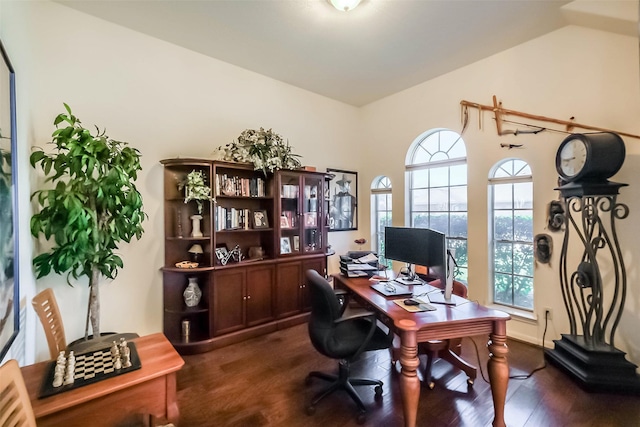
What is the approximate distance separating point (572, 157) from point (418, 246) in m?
1.55

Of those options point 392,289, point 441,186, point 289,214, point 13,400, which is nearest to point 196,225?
point 289,214

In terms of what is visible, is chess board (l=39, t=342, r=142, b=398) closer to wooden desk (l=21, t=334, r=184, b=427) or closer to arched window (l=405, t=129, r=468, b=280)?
wooden desk (l=21, t=334, r=184, b=427)

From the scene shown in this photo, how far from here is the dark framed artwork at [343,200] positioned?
4.54 m

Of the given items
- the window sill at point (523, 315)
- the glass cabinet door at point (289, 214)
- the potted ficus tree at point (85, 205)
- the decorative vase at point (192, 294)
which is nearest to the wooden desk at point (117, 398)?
the potted ficus tree at point (85, 205)

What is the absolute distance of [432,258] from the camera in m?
2.34

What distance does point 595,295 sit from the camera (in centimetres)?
237

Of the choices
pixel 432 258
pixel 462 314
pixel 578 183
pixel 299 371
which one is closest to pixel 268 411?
pixel 299 371

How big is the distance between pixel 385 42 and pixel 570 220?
2.57 meters

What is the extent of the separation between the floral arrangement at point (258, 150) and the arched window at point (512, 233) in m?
2.60

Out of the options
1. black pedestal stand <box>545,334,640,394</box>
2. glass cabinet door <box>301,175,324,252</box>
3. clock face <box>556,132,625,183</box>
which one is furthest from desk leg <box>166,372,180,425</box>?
clock face <box>556,132,625,183</box>

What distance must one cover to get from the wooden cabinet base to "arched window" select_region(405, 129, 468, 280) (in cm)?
222

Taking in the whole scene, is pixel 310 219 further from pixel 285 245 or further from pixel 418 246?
pixel 418 246

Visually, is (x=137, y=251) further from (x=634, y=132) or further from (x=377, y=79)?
(x=634, y=132)

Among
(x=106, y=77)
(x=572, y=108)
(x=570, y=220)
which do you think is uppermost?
(x=106, y=77)
